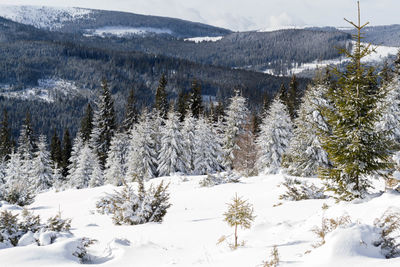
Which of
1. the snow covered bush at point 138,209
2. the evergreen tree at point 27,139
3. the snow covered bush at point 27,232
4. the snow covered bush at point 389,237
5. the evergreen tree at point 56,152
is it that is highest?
the snow covered bush at point 389,237

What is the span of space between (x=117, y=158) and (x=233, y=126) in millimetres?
15384

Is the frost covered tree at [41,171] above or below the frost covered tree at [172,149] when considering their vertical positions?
below

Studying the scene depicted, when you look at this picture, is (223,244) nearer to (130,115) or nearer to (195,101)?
(195,101)

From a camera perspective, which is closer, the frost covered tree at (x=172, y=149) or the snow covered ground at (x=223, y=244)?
the snow covered ground at (x=223, y=244)

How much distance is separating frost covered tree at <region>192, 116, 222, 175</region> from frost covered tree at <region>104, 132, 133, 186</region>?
9722mm

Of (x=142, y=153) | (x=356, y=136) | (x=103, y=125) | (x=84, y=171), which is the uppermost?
(x=356, y=136)

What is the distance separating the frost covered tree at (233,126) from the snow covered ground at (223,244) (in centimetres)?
2706

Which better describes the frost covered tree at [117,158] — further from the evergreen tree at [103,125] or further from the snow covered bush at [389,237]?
the snow covered bush at [389,237]

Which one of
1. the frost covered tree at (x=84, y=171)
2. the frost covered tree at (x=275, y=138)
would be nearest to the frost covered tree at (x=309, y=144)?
the frost covered tree at (x=275, y=138)

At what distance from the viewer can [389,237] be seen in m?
5.32

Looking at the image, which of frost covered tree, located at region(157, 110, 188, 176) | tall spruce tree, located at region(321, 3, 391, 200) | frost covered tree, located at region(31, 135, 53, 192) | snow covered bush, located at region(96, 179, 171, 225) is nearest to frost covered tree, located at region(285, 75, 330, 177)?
tall spruce tree, located at region(321, 3, 391, 200)

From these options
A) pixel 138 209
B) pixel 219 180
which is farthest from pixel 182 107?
pixel 138 209

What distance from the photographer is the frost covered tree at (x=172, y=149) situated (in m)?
35.8

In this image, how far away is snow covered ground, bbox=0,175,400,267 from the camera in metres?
4.93
